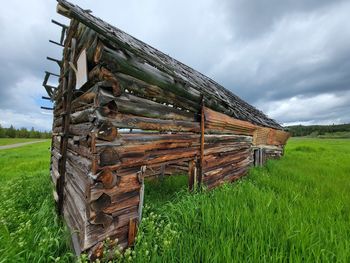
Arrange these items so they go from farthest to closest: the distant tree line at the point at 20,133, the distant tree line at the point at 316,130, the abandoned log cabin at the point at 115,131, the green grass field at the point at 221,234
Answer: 1. the distant tree line at the point at 316,130
2. the distant tree line at the point at 20,133
3. the abandoned log cabin at the point at 115,131
4. the green grass field at the point at 221,234

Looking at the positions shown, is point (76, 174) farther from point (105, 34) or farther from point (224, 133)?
point (224, 133)

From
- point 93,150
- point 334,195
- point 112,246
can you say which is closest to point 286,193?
point 334,195

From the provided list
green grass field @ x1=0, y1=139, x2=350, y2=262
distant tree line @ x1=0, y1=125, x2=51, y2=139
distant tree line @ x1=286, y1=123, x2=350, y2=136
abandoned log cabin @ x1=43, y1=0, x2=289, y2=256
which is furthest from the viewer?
distant tree line @ x1=286, y1=123, x2=350, y2=136

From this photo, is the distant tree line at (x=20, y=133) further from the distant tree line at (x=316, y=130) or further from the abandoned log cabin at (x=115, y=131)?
the distant tree line at (x=316, y=130)

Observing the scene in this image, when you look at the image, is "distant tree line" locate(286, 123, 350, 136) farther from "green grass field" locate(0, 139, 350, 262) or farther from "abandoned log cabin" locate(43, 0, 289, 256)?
"abandoned log cabin" locate(43, 0, 289, 256)

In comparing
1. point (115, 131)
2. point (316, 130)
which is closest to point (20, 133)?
point (115, 131)

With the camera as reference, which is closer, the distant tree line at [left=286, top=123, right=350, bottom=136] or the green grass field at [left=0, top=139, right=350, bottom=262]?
the green grass field at [left=0, top=139, right=350, bottom=262]

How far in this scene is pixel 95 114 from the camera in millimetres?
2971

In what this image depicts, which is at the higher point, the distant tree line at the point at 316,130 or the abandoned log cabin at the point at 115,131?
the distant tree line at the point at 316,130

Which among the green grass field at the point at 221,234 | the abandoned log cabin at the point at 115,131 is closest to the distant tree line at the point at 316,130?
the green grass field at the point at 221,234

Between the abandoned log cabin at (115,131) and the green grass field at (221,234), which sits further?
the abandoned log cabin at (115,131)

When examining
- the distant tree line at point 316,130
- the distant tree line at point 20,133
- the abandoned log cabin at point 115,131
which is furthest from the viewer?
the distant tree line at point 316,130

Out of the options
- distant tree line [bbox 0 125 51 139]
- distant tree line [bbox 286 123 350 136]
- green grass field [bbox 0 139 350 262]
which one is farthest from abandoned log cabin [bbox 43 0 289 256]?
distant tree line [bbox 286 123 350 136]

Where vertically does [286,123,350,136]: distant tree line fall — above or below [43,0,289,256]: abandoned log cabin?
above
